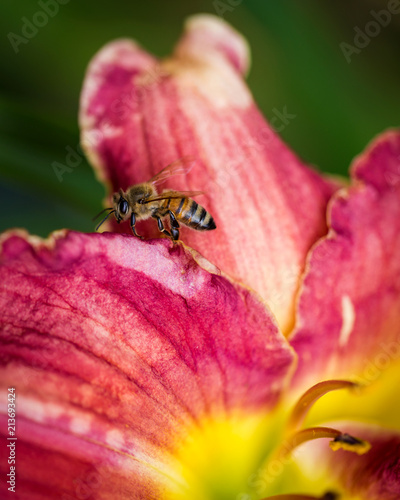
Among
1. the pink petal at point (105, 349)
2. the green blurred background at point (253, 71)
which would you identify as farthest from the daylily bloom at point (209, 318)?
the green blurred background at point (253, 71)

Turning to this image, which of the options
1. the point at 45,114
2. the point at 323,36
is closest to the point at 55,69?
the point at 45,114

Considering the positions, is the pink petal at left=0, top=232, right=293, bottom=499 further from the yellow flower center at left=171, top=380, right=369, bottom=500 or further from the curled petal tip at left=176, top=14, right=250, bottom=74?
the curled petal tip at left=176, top=14, right=250, bottom=74

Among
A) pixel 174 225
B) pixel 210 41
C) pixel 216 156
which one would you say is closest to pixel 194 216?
pixel 174 225

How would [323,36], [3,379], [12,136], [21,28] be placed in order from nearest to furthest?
[3,379], [12,136], [21,28], [323,36]

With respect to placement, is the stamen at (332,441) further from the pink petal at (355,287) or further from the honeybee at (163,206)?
the honeybee at (163,206)

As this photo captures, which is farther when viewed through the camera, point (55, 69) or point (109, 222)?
point (55, 69)

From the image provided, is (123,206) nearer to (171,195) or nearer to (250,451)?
(171,195)

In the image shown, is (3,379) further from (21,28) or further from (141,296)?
(21,28)
